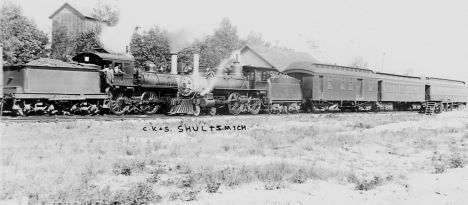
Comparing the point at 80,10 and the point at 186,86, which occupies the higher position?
the point at 80,10

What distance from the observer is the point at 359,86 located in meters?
28.6

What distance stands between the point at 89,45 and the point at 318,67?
20.7 metres

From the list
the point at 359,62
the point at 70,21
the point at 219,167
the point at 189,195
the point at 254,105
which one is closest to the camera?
the point at 189,195

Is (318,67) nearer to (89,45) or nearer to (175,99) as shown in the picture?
(175,99)

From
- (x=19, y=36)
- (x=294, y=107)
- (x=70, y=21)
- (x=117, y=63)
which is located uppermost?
(x=70, y=21)

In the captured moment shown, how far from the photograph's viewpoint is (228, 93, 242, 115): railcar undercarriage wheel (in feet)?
70.6

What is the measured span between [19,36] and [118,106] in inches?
876

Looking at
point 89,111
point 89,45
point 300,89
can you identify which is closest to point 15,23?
point 89,45

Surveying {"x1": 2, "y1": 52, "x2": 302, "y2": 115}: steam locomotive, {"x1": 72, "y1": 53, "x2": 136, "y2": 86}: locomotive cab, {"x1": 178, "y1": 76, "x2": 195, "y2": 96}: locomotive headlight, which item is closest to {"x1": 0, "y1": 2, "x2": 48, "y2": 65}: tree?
{"x1": 72, "y1": 53, "x2": 136, "y2": 86}: locomotive cab

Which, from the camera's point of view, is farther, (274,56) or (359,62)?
(359,62)

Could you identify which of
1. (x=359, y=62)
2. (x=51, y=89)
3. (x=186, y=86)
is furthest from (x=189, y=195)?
(x=359, y=62)

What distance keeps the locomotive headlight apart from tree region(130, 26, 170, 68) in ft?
50.5

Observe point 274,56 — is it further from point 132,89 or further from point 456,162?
point 456,162

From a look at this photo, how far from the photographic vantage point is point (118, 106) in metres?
18.6
